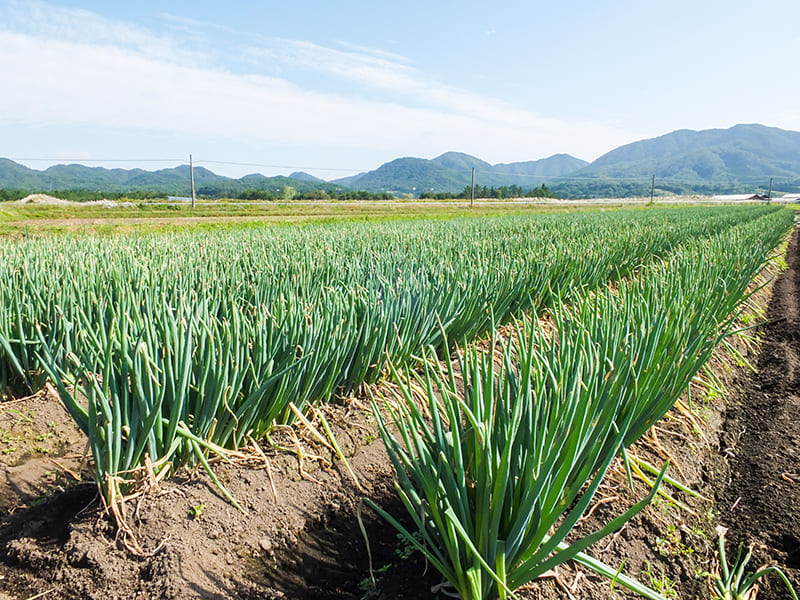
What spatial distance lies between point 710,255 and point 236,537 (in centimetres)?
489

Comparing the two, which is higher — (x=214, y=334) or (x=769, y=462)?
(x=214, y=334)

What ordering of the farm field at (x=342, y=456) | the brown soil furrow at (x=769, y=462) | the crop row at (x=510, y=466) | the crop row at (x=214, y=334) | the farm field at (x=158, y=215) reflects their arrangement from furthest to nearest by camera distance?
the farm field at (x=158, y=215) < the brown soil furrow at (x=769, y=462) < the crop row at (x=214, y=334) < the farm field at (x=342, y=456) < the crop row at (x=510, y=466)

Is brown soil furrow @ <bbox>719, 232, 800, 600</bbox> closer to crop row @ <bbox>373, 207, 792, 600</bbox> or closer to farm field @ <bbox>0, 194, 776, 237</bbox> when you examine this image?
crop row @ <bbox>373, 207, 792, 600</bbox>

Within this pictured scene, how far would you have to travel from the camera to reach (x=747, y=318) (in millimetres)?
5293

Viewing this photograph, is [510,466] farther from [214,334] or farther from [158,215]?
[158,215]

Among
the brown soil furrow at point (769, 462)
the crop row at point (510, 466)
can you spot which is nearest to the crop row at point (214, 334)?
the crop row at point (510, 466)

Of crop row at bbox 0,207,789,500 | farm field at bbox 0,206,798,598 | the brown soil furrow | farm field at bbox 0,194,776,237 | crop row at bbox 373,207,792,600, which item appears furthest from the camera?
farm field at bbox 0,194,776,237

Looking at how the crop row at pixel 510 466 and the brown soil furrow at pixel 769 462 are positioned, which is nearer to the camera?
the crop row at pixel 510 466

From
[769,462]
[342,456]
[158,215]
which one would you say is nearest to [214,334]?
[342,456]

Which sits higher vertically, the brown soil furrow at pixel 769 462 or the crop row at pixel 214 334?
the crop row at pixel 214 334

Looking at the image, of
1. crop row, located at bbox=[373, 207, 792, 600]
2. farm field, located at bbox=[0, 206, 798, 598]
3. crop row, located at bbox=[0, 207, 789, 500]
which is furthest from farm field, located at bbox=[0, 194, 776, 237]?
crop row, located at bbox=[373, 207, 792, 600]

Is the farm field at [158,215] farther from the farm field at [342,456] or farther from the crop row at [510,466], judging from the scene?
the crop row at [510,466]

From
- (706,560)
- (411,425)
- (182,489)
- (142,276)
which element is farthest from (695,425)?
(142,276)

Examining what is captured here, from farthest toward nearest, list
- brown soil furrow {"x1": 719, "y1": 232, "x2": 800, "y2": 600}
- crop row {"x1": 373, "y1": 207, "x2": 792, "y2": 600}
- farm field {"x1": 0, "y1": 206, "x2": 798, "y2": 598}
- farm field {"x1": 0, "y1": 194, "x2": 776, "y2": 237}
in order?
farm field {"x1": 0, "y1": 194, "x2": 776, "y2": 237} < brown soil furrow {"x1": 719, "y1": 232, "x2": 800, "y2": 600} < farm field {"x1": 0, "y1": 206, "x2": 798, "y2": 598} < crop row {"x1": 373, "y1": 207, "x2": 792, "y2": 600}
